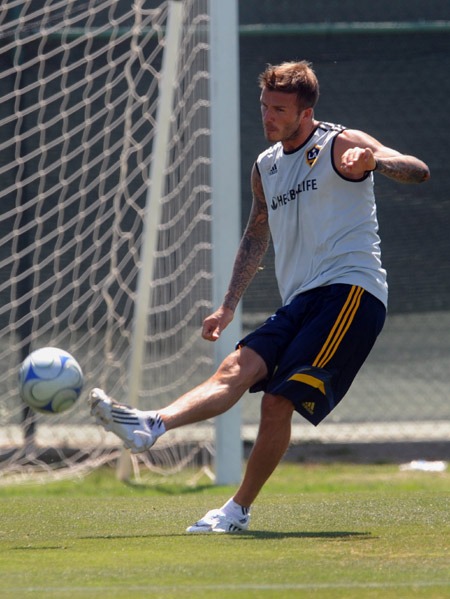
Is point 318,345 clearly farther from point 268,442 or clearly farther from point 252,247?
point 252,247

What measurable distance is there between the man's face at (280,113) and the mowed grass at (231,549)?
1.75 m

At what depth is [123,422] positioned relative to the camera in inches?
145

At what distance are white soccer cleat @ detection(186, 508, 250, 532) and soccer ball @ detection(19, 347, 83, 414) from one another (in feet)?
3.51

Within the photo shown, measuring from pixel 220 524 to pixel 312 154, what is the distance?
A: 1681mm

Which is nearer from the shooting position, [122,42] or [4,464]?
[4,464]

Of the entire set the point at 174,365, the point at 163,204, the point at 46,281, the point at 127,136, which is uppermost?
the point at 127,136

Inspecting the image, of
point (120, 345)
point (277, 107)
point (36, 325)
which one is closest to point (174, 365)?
point (120, 345)

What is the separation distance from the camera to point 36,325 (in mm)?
8172

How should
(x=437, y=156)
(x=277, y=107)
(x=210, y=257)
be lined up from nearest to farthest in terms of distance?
1. (x=277, y=107)
2. (x=210, y=257)
3. (x=437, y=156)

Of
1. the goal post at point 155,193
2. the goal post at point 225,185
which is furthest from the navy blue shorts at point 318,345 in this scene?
the goal post at point 155,193

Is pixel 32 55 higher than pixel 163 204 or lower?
higher

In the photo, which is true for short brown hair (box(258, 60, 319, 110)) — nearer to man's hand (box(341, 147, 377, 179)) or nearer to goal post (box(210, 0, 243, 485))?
man's hand (box(341, 147, 377, 179))

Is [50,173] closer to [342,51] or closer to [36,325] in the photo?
[36,325]

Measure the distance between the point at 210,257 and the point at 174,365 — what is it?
993 mm
